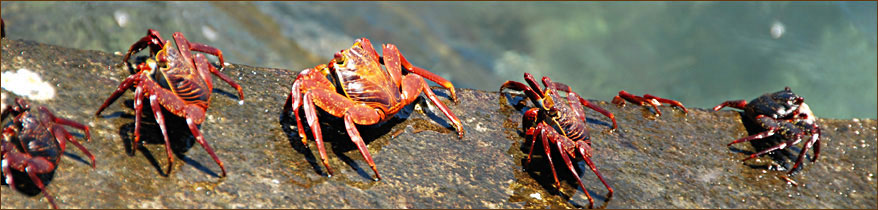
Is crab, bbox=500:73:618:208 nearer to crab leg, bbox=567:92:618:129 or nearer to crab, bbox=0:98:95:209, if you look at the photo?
crab leg, bbox=567:92:618:129

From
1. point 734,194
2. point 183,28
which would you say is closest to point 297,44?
point 183,28

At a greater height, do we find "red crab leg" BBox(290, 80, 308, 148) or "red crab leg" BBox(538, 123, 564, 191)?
"red crab leg" BBox(538, 123, 564, 191)

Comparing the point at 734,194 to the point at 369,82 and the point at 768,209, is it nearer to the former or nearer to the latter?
the point at 768,209

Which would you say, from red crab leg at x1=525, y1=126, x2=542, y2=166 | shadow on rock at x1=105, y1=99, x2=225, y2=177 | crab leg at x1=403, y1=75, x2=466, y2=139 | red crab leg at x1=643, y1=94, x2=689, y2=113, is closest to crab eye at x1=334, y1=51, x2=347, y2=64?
crab leg at x1=403, y1=75, x2=466, y2=139

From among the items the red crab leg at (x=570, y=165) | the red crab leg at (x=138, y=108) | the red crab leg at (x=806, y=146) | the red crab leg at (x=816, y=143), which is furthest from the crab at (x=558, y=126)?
the red crab leg at (x=138, y=108)

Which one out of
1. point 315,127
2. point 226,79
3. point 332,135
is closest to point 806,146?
point 332,135

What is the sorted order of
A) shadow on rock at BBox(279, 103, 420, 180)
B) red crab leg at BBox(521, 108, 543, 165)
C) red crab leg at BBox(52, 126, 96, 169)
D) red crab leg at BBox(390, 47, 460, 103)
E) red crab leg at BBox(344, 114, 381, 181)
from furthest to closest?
red crab leg at BBox(390, 47, 460, 103), red crab leg at BBox(521, 108, 543, 165), shadow on rock at BBox(279, 103, 420, 180), red crab leg at BBox(344, 114, 381, 181), red crab leg at BBox(52, 126, 96, 169)
